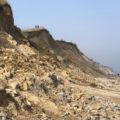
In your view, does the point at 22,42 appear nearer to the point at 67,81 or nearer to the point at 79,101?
the point at 67,81

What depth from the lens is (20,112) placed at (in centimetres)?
3281

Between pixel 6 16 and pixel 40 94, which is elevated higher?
pixel 6 16

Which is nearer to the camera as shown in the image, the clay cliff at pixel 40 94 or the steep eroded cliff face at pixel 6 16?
the clay cliff at pixel 40 94

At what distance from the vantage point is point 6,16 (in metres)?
52.5

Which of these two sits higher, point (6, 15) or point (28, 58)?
point (6, 15)

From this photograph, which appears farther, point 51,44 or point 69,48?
point 69,48

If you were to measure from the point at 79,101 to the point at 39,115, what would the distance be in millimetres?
4907

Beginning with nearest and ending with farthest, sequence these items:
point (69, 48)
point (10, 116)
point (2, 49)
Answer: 1. point (10, 116)
2. point (2, 49)
3. point (69, 48)

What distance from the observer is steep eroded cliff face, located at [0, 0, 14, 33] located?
5159 cm

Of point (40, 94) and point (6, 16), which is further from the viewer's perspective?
point (6, 16)

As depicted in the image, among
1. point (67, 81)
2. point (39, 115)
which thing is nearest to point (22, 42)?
point (67, 81)

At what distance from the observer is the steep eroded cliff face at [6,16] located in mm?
51591

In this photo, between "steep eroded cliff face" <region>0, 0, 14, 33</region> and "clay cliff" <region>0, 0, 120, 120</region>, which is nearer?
"clay cliff" <region>0, 0, 120, 120</region>

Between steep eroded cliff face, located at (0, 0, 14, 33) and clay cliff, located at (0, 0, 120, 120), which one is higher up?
steep eroded cliff face, located at (0, 0, 14, 33)
